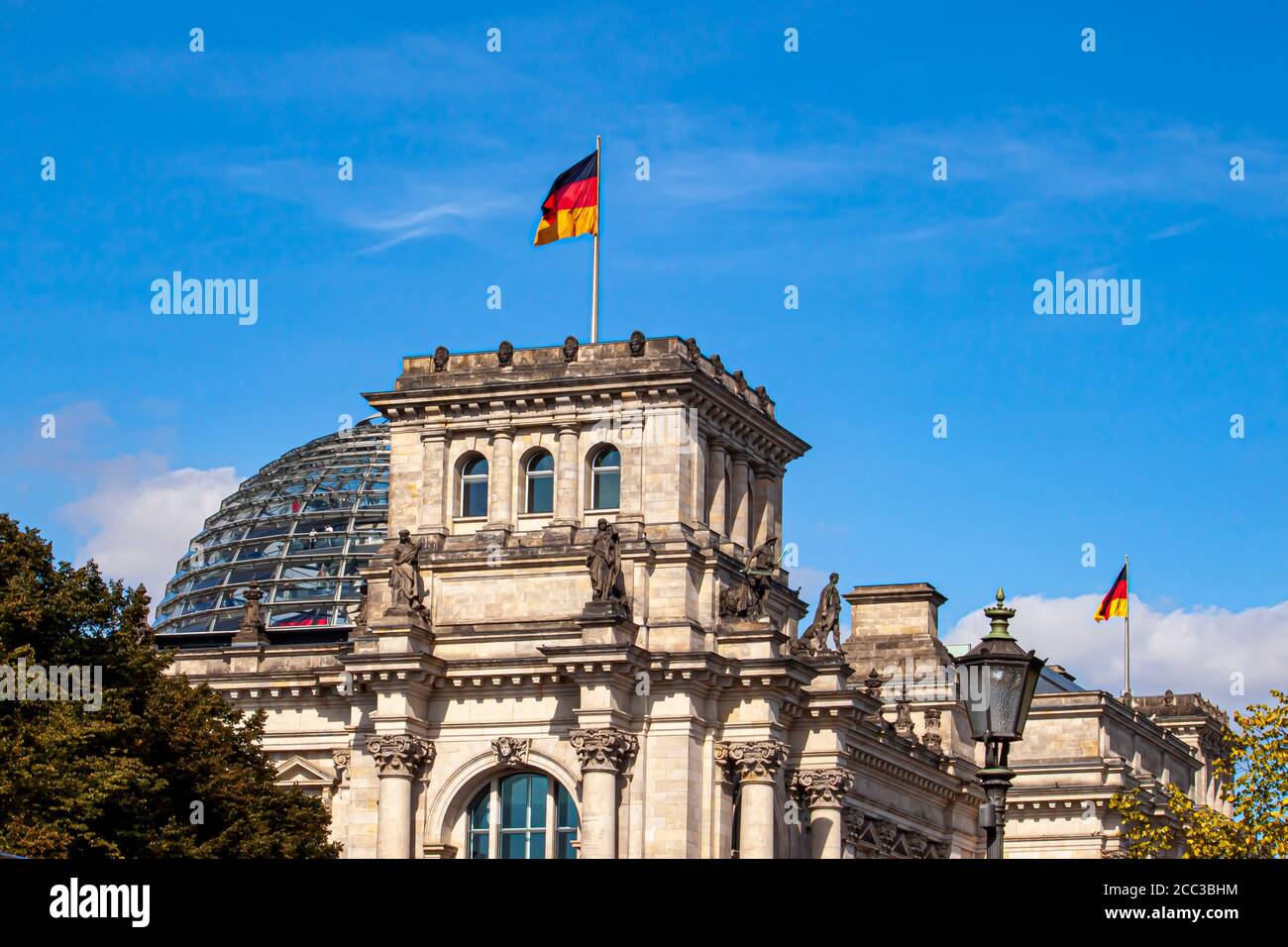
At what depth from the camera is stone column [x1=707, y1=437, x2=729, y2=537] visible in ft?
246

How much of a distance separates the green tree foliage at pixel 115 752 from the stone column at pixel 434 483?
10.1 m

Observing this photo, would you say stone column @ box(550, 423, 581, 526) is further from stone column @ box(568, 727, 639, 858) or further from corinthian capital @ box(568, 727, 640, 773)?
stone column @ box(568, 727, 639, 858)

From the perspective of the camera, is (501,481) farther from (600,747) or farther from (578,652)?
(600,747)

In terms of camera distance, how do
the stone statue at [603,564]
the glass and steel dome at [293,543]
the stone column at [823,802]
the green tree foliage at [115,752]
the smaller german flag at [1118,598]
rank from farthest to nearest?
the glass and steel dome at [293,543] → the smaller german flag at [1118,598] → the stone column at [823,802] → the stone statue at [603,564] → the green tree foliage at [115,752]

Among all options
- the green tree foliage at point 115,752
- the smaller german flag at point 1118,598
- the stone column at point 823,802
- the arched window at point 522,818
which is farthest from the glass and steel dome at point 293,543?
the green tree foliage at point 115,752

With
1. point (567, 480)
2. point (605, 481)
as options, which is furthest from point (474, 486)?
point (605, 481)

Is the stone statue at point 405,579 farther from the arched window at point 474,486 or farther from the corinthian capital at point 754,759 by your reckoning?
the corinthian capital at point 754,759

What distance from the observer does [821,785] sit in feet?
239

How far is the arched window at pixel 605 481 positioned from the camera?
7338 cm

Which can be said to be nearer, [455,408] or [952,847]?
[455,408]
